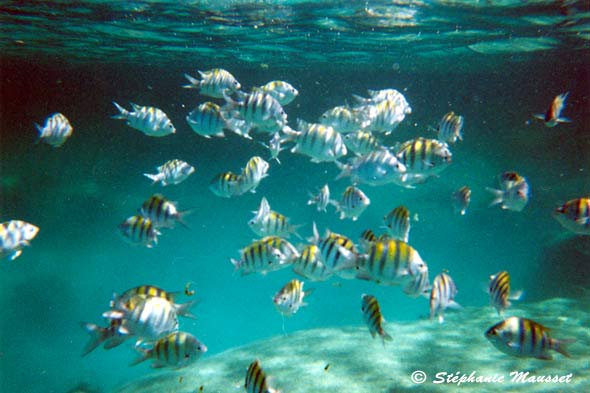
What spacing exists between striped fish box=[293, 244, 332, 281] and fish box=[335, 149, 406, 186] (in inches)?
57.6

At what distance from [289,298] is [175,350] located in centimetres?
182

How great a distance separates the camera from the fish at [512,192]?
675 centimetres

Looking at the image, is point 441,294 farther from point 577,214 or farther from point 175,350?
point 175,350

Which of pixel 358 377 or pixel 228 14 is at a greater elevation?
pixel 228 14

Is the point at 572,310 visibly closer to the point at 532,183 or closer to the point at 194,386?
the point at 194,386

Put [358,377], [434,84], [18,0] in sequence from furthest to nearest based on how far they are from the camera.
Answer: [434,84], [18,0], [358,377]

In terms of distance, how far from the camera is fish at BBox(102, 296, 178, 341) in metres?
4.39

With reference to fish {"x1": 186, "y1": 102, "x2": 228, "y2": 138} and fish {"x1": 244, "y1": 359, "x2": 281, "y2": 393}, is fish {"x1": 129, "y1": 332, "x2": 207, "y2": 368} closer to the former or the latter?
fish {"x1": 244, "y1": 359, "x2": 281, "y2": 393}

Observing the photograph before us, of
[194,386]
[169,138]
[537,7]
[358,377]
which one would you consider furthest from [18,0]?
[537,7]

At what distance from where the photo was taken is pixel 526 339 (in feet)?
13.8

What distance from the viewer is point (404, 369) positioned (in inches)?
309

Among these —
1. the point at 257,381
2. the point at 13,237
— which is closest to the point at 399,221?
the point at 257,381

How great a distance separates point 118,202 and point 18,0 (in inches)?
750

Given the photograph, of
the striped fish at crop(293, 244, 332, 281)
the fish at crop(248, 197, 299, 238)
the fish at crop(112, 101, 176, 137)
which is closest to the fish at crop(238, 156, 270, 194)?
the fish at crop(248, 197, 299, 238)
